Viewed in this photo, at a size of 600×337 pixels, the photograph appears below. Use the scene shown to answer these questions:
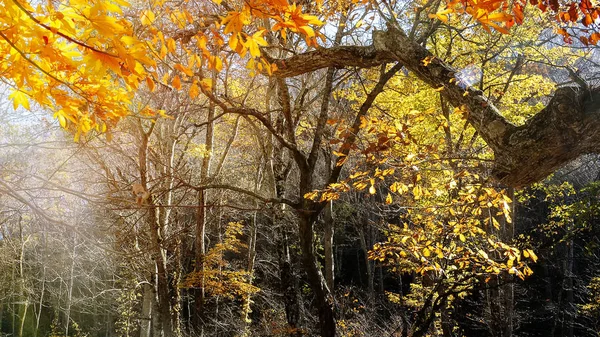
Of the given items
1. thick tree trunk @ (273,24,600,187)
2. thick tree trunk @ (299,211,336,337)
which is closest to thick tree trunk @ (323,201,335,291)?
thick tree trunk @ (299,211,336,337)

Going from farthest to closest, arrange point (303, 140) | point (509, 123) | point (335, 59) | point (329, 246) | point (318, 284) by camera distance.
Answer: point (303, 140), point (329, 246), point (318, 284), point (335, 59), point (509, 123)

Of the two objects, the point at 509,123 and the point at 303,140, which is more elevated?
the point at 303,140

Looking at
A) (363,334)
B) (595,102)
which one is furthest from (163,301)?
(595,102)

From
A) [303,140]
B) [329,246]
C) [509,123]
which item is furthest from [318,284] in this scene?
[303,140]

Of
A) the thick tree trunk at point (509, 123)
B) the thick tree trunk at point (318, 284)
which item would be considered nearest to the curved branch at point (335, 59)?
the thick tree trunk at point (509, 123)

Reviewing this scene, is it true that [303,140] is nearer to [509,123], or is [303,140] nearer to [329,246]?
[329,246]

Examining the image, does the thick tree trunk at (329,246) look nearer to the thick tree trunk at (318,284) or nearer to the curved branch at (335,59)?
the thick tree trunk at (318,284)

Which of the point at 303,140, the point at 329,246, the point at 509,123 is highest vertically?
the point at 303,140

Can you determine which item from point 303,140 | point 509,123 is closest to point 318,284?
point 509,123

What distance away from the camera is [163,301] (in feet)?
27.6

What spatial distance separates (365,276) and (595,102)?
20419 mm

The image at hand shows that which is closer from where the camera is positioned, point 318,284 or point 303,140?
point 318,284

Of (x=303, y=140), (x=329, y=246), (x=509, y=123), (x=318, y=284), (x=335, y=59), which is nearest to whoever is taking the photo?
(x=509, y=123)

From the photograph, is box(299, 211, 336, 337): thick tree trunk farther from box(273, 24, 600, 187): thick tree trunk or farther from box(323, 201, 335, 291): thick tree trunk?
box(323, 201, 335, 291): thick tree trunk
